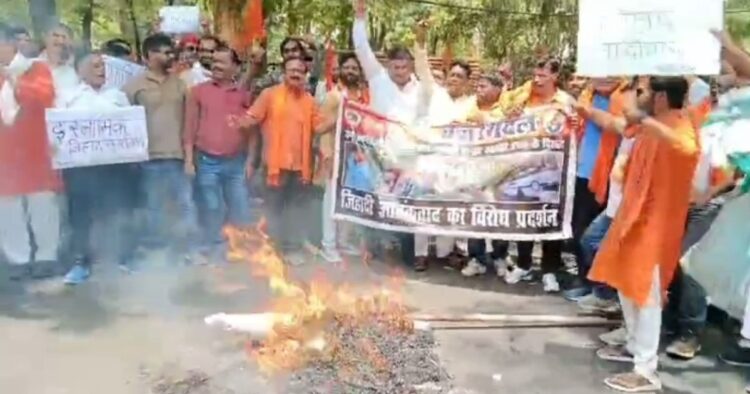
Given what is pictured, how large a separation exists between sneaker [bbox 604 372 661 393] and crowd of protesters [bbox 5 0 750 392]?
102 centimetres

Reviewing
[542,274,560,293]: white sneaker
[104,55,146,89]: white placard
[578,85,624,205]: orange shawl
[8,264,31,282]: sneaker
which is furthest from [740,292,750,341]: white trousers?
[8,264,31,282]: sneaker

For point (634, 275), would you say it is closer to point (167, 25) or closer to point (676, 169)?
point (676, 169)

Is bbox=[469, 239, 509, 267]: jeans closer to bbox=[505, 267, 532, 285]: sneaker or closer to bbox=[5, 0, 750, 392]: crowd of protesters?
bbox=[5, 0, 750, 392]: crowd of protesters

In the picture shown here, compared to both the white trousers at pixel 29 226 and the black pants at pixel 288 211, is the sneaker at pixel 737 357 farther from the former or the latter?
the white trousers at pixel 29 226

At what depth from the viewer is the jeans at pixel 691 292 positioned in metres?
5.99

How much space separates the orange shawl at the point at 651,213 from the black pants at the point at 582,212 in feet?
6.44

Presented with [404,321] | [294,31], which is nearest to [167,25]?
[294,31]

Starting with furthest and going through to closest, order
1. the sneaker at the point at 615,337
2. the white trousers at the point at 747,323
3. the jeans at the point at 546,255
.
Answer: the jeans at the point at 546,255, the sneaker at the point at 615,337, the white trousers at the point at 747,323

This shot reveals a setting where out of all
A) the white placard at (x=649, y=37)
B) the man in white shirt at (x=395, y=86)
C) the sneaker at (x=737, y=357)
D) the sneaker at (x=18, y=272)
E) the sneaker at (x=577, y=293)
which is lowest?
the sneaker at (x=737, y=357)

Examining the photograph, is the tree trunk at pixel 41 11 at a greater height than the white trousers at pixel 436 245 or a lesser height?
greater

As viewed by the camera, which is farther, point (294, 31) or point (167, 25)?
point (294, 31)

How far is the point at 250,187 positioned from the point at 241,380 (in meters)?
3.26

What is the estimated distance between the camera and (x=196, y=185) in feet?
25.8

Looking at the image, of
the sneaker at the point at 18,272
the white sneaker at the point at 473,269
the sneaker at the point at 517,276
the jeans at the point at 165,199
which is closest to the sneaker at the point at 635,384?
the sneaker at the point at 517,276
